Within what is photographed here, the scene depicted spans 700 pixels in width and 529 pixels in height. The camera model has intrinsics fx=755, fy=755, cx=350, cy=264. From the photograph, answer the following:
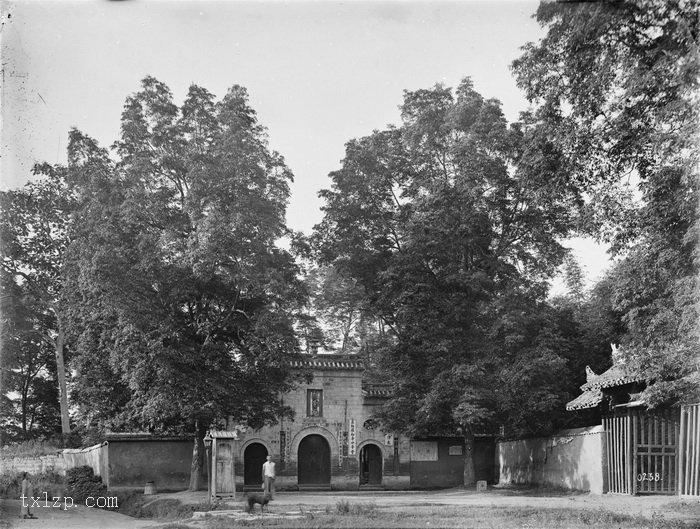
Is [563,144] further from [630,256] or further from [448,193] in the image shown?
[448,193]

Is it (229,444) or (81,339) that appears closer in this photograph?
(229,444)

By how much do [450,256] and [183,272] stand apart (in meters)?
8.42

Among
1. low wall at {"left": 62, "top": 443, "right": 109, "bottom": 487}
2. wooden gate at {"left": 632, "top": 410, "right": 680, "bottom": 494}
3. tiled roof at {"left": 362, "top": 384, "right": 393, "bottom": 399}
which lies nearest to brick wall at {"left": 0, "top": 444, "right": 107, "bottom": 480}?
low wall at {"left": 62, "top": 443, "right": 109, "bottom": 487}

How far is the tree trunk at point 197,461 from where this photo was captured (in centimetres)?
2145

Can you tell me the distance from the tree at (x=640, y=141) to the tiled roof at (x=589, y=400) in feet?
18.3

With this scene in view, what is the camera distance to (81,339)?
21797 mm

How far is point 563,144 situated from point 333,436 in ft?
54.8

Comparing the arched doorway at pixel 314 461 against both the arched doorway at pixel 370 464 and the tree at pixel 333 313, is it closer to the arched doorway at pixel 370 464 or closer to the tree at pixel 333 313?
the arched doorway at pixel 370 464

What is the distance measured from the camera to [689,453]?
50.8 ft

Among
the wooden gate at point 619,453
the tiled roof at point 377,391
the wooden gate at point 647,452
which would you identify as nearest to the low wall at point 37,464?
the tiled roof at point 377,391

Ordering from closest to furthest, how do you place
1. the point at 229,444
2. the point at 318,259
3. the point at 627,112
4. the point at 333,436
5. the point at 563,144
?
the point at 627,112 < the point at 563,144 < the point at 229,444 < the point at 318,259 < the point at 333,436

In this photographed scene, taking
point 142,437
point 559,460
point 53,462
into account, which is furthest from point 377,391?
point 53,462

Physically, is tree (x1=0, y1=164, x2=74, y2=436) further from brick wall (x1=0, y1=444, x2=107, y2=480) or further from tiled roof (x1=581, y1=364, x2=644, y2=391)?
tiled roof (x1=581, y1=364, x2=644, y2=391)

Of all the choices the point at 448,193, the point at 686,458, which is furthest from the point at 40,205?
the point at 686,458
